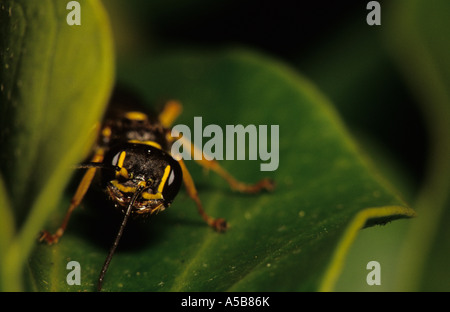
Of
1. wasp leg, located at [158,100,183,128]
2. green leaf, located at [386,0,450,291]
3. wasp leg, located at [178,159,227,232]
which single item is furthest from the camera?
wasp leg, located at [158,100,183,128]

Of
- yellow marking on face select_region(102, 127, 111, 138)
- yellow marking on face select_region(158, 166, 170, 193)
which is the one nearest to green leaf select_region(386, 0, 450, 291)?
yellow marking on face select_region(158, 166, 170, 193)

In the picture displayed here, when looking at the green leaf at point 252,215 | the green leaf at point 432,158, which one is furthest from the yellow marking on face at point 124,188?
the green leaf at point 432,158

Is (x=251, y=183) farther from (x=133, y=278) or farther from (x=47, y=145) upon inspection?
(x=47, y=145)

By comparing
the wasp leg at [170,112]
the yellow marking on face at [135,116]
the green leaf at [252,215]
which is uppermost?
the wasp leg at [170,112]

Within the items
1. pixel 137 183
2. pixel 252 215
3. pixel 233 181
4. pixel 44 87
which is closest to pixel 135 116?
pixel 233 181

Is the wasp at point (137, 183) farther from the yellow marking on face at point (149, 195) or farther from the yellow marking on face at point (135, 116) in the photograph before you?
the yellow marking on face at point (135, 116)

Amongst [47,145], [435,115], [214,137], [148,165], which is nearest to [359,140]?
[435,115]

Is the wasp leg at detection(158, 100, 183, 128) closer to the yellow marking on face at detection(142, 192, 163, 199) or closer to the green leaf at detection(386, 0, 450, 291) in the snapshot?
the yellow marking on face at detection(142, 192, 163, 199)
